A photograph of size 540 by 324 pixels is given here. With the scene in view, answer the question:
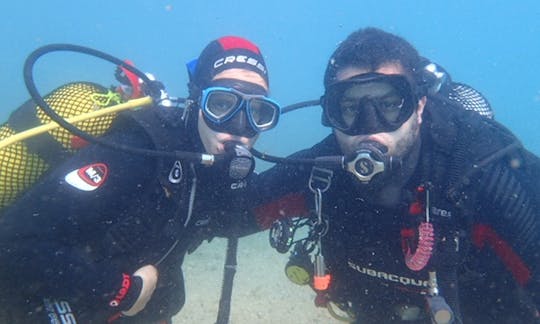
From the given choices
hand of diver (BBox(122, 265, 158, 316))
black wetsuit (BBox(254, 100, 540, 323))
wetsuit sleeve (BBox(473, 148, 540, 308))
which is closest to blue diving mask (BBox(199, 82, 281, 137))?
black wetsuit (BBox(254, 100, 540, 323))

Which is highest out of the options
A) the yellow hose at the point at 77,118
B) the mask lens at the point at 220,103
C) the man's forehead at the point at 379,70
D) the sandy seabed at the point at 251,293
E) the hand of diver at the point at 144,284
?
the man's forehead at the point at 379,70

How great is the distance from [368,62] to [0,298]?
303 cm

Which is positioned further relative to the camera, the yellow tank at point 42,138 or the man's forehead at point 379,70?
the man's forehead at point 379,70

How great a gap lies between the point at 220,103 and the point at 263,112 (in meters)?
0.41

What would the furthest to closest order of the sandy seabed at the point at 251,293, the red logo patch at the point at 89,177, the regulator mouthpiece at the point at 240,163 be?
1. the sandy seabed at the point at 251,293
2. the regulator mouthpiece at the point at 240,163
3. the red logo patch at the point at 89,177

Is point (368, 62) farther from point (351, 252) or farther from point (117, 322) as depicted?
point (117, 322)

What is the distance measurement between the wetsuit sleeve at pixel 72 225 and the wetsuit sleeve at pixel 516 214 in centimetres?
247

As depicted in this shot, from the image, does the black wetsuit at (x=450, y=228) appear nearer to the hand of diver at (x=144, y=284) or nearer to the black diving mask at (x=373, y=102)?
the black diving mask at (x=373, y=102)

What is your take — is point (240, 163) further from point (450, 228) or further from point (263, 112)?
point (450, 228)

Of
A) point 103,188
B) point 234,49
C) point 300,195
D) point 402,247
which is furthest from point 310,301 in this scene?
point 103,188

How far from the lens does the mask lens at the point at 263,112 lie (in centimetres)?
397

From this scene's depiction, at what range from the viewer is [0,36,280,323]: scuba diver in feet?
9.05

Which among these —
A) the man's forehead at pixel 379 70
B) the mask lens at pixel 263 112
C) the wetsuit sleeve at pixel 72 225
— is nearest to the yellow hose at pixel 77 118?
the wetsuit sleeve at pixel 72 225

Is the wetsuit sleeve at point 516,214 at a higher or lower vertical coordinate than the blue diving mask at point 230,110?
lower
